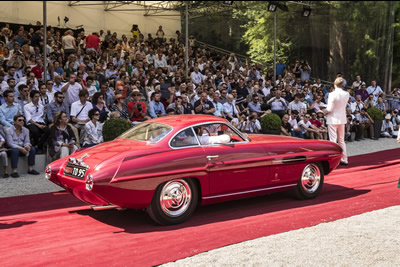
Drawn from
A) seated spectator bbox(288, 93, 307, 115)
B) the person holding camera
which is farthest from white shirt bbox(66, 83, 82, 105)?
seated spectator bbox(288, 93, 307, 115)

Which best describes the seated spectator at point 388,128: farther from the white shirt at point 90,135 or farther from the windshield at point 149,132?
the windshield at point 149,132

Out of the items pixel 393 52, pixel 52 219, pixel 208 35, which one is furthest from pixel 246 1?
pixel 52 219

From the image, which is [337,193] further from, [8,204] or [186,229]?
[8,204]

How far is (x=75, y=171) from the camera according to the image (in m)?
6.38

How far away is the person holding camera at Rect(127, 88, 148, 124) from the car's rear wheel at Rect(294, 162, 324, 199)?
5697mm

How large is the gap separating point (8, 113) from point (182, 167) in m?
6.03

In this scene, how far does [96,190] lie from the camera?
19.3ft

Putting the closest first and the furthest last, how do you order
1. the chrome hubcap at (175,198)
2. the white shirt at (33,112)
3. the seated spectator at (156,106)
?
the chrome hubcap at (175,198) < the white shirt at (33,112) < the seated spectator at (156,106)

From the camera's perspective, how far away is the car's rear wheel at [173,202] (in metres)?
6.26

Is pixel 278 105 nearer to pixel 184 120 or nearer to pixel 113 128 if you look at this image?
pixel 113 128

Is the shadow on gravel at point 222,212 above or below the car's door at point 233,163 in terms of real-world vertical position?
below

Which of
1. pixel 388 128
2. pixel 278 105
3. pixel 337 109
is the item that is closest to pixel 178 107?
pixel 278 105

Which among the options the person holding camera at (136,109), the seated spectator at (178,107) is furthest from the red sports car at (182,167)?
the seated spectator at (178,107)

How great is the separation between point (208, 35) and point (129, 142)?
84.8ft
